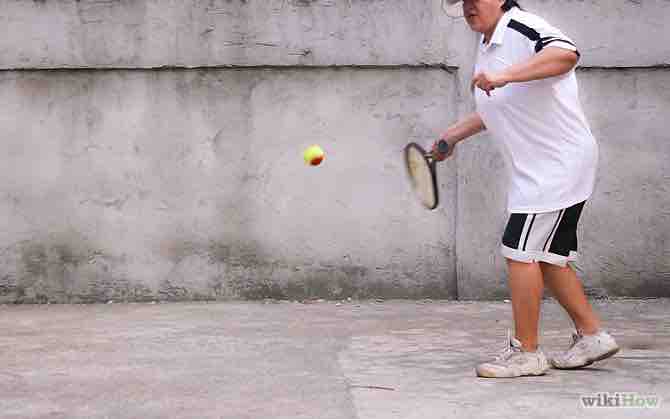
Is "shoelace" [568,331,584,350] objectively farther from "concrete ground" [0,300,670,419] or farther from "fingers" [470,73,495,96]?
"fingers" [470,73,495,96]

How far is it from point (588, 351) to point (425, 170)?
1141mm

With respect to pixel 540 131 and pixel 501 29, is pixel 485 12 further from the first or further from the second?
pixel 540 131

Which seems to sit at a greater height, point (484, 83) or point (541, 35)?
point (541, 35)

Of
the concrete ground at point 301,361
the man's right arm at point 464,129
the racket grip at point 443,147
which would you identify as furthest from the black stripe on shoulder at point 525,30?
the concrete ground at point 301,361

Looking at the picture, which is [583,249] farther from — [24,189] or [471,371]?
[24,189]

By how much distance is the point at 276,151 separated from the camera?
7430mm

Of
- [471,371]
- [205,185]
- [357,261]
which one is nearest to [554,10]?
[357,261]

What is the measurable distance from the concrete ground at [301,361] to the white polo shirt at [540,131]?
83cm

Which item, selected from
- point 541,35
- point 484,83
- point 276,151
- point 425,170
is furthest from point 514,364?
point 276,151

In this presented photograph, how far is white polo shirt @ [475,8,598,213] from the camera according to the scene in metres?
5.14

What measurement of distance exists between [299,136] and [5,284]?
2.10 metres

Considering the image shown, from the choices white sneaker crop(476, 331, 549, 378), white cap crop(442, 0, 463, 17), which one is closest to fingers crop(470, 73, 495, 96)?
white cap crop(442, 0, 463, 17)

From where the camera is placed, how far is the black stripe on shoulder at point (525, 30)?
5070mm

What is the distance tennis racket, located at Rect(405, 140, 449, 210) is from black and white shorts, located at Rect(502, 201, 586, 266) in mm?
431
